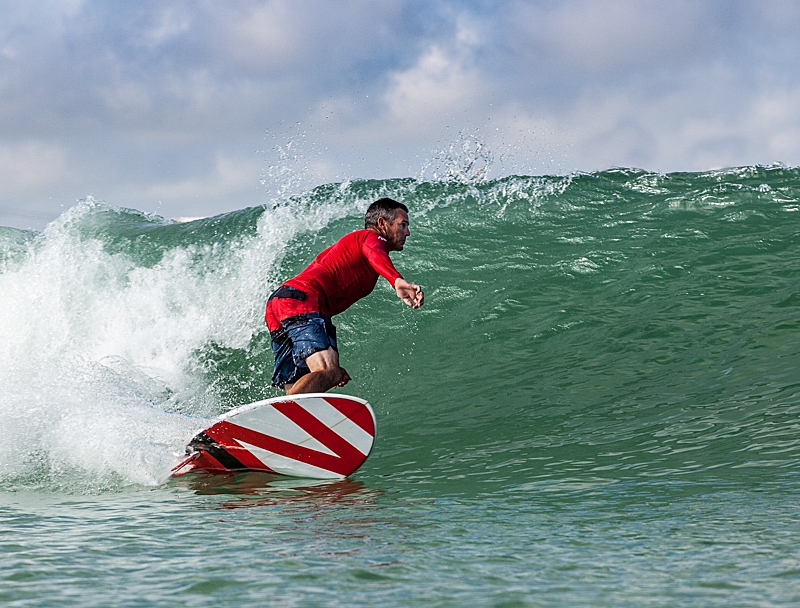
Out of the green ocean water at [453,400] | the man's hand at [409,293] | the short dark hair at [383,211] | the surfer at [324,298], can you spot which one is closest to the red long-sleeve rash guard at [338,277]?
the surfer at [324,298]

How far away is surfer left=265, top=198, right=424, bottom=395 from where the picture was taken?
495 cm

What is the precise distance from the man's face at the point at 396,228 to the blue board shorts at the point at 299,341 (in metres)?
0.63

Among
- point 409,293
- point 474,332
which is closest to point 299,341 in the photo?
point 409,293

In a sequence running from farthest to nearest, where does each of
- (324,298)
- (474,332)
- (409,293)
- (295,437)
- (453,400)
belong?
1. (474,332)
2. (453,400)
3. (324,298)
4. (295,437)
5. (409,293)

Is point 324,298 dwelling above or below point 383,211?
below

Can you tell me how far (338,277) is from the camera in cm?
522

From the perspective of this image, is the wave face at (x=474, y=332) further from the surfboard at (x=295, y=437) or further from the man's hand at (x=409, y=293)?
the man's hand at (x=409, y=293)

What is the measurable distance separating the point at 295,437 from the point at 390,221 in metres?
1.46

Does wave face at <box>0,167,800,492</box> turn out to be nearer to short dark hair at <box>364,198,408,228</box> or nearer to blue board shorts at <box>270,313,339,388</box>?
blue board shorts at <box>270,313,339,388</box>

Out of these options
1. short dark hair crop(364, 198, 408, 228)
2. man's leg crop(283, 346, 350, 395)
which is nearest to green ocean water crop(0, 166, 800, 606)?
man's leg crop(283, 346, 350, 395)

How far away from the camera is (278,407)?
→ 4.69m

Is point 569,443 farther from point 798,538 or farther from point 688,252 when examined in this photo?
point 688,252

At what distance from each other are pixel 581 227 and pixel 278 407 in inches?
250

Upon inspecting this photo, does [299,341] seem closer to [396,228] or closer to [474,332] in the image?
[396,228]
